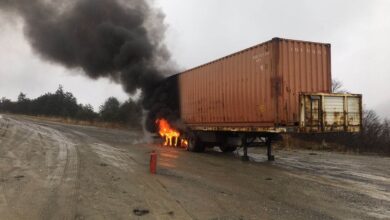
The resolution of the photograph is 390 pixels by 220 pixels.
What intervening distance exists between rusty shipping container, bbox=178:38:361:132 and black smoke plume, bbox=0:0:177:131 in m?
7.25

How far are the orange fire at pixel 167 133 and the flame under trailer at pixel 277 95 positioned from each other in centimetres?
484

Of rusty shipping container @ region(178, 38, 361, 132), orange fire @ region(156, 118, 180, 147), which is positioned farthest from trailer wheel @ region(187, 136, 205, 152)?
rusty shipping container @ region(178, 38, 361, 132)

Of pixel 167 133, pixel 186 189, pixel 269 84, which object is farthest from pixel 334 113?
pixel 167 133

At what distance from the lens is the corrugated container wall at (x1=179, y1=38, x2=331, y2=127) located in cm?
1280

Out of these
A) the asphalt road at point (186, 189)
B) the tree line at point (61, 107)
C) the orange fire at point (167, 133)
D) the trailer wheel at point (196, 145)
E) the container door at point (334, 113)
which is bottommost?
the asphalt road at point (186, 189)

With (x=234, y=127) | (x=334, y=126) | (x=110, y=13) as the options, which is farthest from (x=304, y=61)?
(x=110, y=13)

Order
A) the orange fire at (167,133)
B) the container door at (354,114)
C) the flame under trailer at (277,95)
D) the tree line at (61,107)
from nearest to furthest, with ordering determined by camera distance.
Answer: the flame under trailer at (277,95)
the container door at (354,114)
the orange fire at (167,133)
the tree line at (61,107)

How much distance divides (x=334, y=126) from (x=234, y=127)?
3717 mm

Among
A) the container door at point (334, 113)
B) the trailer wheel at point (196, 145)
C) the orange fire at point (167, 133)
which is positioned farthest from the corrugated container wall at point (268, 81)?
the orange fire at point (167, 133)

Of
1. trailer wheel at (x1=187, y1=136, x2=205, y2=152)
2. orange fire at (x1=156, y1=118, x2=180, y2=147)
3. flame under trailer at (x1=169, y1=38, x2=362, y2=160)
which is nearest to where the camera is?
flame under trailer at (x1=169, y1=38, x2=362, y2=160)

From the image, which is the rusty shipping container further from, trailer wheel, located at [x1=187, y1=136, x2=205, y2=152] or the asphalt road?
trailer wheel, located at [x1=187, y1=136, x2=205, y2=152]

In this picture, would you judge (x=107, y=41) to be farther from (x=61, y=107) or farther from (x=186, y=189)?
(x=61, y=107)

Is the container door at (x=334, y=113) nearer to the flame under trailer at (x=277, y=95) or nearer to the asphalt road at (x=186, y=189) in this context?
the flame under trailer at (x=277, y=95)

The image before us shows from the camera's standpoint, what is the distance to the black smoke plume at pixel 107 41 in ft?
76.7
